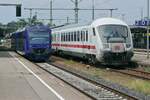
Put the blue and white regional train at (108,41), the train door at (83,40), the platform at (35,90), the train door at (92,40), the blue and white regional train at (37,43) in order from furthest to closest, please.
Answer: the blue and white regional train at (37,43) < the train door at (83,40) < the train door at (92,40) < the blue and white regional train at (108,41) < the platform at (35,90)

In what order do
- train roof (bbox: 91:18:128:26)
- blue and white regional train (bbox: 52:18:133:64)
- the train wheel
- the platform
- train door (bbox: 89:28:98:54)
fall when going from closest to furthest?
the platform
blue and white regional train (bbox: 52:18:133:64)
train door (bbox: 89:28:98:54)
train roof (bbox: 91:18:128:26)
the train wheel

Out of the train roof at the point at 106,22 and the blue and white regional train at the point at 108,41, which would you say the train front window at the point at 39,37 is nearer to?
the blue and white regional train at the point at 108,41

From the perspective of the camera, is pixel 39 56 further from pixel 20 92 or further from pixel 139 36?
pixel 139 36

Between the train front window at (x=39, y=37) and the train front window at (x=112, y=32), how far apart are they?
9.80 metres

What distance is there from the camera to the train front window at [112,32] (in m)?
31.4

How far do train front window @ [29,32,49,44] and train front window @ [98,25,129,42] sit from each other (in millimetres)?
9798

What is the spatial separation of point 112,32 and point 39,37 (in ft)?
35.4

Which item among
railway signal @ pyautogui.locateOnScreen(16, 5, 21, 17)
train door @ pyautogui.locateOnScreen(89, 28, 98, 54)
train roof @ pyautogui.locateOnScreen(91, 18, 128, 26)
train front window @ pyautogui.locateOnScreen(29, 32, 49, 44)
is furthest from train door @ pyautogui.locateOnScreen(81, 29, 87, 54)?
railway signal @ pyautogui.locateOnScreen(16, 5, 21, 17)

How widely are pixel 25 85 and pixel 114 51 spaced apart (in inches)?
437

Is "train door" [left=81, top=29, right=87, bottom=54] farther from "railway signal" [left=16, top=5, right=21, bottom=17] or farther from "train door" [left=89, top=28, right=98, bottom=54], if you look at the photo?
"railway signal" [left=16, top=5, right=21, bottom=17]

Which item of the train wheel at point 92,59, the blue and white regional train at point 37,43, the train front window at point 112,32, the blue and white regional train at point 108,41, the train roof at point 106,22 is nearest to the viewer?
the blue and white regional train at point 108,41

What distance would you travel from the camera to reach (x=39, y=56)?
4022 cm

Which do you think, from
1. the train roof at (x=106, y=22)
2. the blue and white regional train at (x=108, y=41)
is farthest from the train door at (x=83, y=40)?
the train roof at (x=106, y=22)

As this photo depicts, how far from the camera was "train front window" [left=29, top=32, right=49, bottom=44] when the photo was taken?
40750mm
